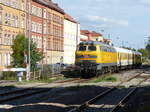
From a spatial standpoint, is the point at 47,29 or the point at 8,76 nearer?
the point at 8,76

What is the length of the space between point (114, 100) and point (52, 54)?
6044 cm

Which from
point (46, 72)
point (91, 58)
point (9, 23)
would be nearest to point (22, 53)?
point (46, 72)

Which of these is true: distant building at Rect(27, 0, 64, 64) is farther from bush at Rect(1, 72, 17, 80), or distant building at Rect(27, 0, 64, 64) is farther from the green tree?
bush at Rect(1, 72, 17, 80)

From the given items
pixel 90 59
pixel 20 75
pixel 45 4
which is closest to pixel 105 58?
pixel 90 59

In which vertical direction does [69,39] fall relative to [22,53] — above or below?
above

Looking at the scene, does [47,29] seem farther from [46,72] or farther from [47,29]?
[46,72]

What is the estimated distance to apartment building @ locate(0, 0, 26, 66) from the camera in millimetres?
55281

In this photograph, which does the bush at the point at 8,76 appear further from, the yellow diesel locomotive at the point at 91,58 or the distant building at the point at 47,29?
the distant building at the point at 47,29

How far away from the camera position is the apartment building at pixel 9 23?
55281mm

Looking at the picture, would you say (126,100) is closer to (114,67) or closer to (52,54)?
(114,67)

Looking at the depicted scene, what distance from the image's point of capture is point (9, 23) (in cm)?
5806

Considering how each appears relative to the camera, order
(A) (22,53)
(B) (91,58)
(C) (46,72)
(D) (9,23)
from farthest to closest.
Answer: (D) (9,23) < (A) (22,53) < (C) (46,72) < (B) (91,58)

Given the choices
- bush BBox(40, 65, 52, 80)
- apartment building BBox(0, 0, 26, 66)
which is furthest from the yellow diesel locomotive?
apartment building BBox(0, 0, 26, 66)

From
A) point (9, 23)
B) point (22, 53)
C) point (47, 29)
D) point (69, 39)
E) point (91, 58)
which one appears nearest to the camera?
point (91, 58)
